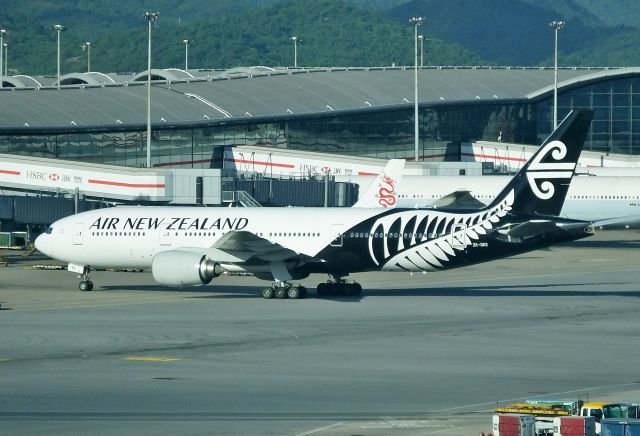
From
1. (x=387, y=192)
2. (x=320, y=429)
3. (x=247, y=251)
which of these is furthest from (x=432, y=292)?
(x=320, y=429)

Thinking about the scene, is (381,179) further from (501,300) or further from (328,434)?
(328,434)

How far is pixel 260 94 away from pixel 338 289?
2661 inches

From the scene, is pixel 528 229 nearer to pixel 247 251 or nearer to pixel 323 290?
pixel 323 290

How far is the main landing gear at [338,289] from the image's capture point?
183 feet

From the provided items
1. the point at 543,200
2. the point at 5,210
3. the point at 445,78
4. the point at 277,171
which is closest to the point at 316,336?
the point at 543,200

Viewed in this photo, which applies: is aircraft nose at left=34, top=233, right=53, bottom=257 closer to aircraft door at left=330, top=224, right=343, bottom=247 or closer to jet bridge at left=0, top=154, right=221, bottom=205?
aircraft door at left=330, top=224, right=343, bottom=247

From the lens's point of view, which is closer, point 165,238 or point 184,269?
point 184,269

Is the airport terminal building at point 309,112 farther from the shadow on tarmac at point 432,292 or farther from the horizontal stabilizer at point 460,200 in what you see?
the shadow on tarmac at point 432,292

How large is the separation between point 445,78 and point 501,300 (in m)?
83.9

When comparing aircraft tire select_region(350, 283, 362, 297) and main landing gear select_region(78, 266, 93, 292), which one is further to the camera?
main landing gear select_region(78, 266, 93, 292)

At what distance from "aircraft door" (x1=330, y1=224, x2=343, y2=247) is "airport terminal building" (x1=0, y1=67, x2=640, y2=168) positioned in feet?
165

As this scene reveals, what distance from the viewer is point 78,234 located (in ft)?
187

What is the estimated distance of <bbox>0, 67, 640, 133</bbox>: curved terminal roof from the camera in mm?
106312

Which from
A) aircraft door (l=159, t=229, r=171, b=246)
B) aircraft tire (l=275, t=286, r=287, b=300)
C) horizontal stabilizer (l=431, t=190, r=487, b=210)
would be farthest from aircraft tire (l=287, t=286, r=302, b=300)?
horizontal stabilizer (l=431, t=190, r=487, b=210)
